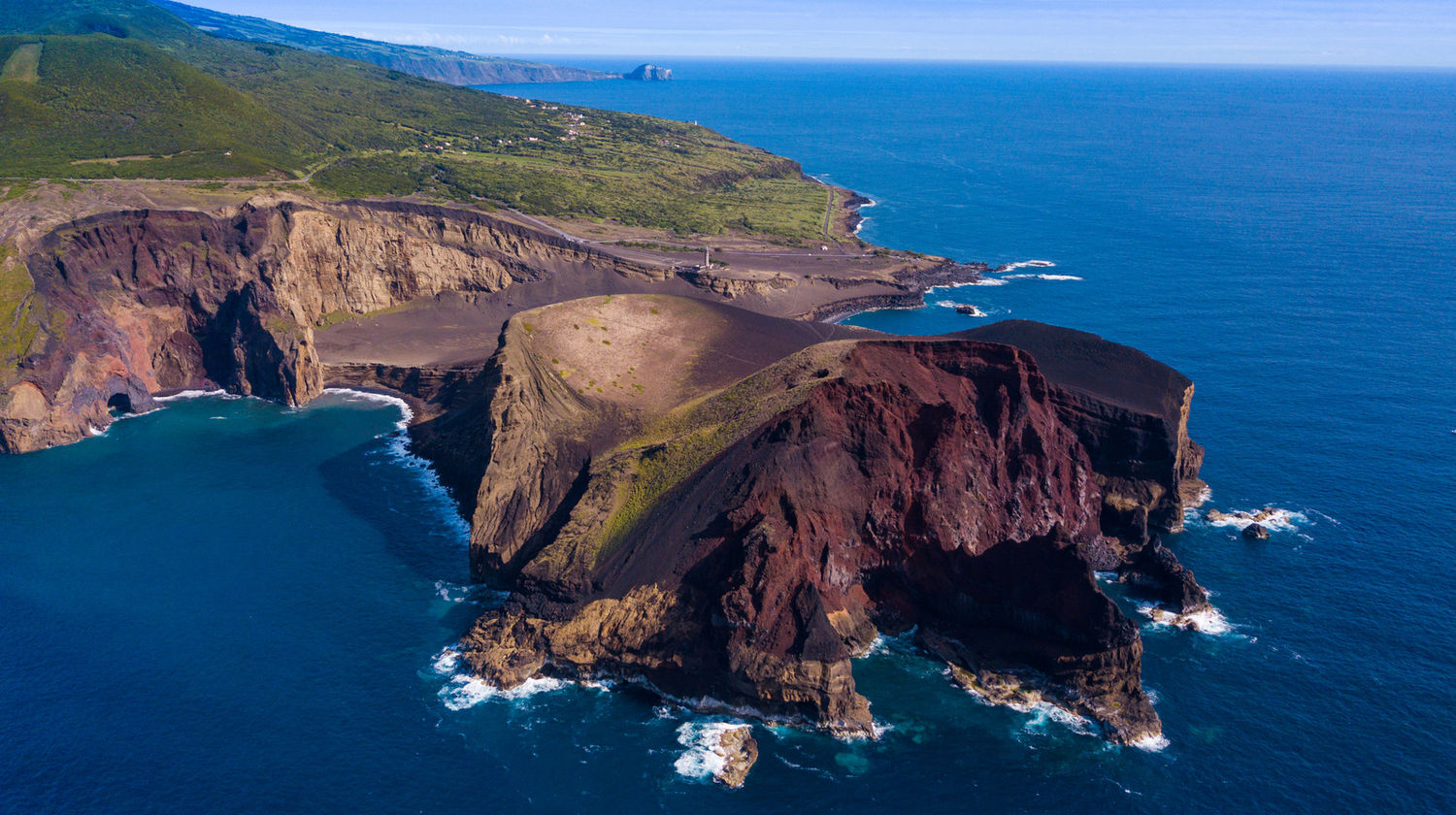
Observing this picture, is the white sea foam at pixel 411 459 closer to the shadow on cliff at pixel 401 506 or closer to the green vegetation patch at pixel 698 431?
the shadow on cliff at pixel 401 506

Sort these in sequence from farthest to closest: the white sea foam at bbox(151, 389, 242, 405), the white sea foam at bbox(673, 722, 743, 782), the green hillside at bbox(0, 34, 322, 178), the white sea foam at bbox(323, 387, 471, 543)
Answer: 1. the green hillside at bbox(0, 34, 322, 178)
2. the white sea foam at bbox(151, 389, 242, 405)
3. the white sea foam at bbox(323, 387, 471, 543)
4. the white sea foam at bbox(673, 722, 743, 782)

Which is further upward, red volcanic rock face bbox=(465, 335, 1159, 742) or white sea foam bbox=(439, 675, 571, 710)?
red volcanic rock face bbox=(465, 335, 1159, 742)

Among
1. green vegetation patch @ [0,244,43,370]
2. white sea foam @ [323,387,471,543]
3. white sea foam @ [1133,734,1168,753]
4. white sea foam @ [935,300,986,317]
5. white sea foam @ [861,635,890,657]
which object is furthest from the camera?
white sea foam @ [935,300,986,317]

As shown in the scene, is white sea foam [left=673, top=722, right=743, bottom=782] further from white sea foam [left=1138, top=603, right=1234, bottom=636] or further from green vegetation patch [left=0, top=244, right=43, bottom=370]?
green vegetation patch [left=0, top=244, right=43, bottom=370]

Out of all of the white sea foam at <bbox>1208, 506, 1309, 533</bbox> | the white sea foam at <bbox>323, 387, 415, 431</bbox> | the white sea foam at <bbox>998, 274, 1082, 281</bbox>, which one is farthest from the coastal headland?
the white sea foam at <bbox>998, 274, 1082, 281</bbox>

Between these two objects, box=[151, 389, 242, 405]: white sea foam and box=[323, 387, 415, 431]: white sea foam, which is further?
box=[151, 389, 242, 405]: white sea foam

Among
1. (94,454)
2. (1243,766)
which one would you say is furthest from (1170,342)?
(94,454)
